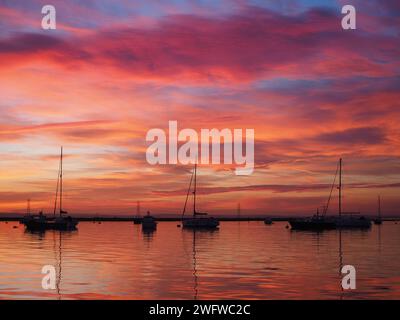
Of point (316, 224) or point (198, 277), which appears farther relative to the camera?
point (316, 224)

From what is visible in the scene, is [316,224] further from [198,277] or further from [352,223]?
[198,277]

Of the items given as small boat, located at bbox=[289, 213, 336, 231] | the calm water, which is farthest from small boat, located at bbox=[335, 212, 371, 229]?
the calm water

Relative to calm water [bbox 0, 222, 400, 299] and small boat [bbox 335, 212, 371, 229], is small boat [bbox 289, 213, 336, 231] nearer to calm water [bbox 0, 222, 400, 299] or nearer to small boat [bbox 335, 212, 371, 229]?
small boat [bbox 335, 212, 371, 229]

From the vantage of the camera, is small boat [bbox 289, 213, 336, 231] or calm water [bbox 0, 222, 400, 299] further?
small boat [bbox 289, 213, 336, 231]

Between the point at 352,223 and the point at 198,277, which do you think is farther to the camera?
the point at 352,223

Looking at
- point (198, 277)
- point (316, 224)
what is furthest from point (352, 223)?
point (198, 277)

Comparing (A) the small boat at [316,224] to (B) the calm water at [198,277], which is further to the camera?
(A) the small boat at [316,224]

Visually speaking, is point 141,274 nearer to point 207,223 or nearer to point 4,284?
point 4,284

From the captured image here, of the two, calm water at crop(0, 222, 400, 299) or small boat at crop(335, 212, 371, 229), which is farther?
→ small boat at crop(335, 212, 371, 229)

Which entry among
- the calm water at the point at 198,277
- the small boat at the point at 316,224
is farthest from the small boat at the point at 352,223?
the calm water at the point at 198,277

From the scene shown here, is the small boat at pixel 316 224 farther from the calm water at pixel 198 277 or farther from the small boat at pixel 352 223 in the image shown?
the calm water at pixel 198 277

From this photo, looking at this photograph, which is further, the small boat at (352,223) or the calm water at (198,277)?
the small boat at (352,223)

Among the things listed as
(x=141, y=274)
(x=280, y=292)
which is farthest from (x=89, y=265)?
(x=280, y=292)
